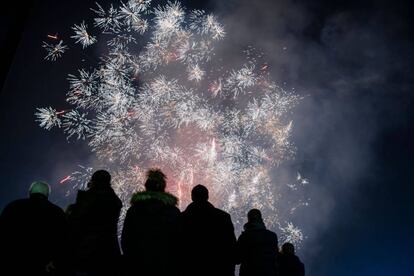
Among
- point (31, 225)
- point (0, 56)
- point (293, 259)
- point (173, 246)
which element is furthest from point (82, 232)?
point (293, 259)

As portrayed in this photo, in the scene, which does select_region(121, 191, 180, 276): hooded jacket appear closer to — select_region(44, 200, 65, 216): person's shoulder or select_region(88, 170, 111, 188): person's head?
select_region(88, 170, 111, 188): person's head

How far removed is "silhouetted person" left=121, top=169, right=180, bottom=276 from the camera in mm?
5145

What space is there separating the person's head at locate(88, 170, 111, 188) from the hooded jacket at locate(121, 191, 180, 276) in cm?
46

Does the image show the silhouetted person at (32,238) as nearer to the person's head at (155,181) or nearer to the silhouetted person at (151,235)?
the silhouetted person at (151,235)

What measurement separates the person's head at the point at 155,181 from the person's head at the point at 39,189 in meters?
1.36

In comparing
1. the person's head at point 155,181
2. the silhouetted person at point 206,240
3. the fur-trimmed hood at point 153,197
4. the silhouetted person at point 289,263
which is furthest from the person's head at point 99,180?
the silhouetted person at point 289,263

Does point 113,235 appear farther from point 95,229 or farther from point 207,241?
point 207,241

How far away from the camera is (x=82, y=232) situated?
203 inches

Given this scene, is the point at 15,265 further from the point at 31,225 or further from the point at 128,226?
the point at 128,226

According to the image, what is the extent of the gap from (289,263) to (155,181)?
157 inches

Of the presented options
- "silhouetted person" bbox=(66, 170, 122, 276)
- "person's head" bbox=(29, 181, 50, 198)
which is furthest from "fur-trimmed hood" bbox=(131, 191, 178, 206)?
"person's head" bbox=(29, 181, 50, 198)

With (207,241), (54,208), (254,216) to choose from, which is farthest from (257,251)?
(54,208)

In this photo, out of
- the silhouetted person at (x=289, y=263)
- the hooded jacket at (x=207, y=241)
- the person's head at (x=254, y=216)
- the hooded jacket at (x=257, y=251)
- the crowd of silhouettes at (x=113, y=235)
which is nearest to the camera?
the crowd of silhouettes at (x=113, y=235)

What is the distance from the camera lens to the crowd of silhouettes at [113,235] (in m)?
4.64
